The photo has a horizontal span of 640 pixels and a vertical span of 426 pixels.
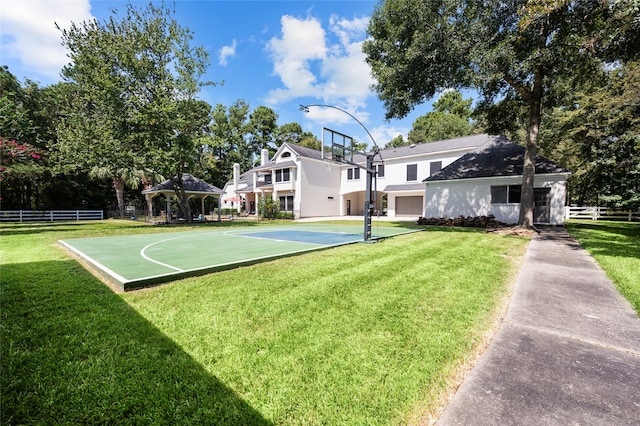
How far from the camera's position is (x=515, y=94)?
49.1ft

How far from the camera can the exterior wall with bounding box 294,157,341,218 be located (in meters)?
27.8

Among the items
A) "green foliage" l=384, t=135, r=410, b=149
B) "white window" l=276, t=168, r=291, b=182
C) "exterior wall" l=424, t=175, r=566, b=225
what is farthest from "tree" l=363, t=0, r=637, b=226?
"green foliage" l=384, t=135, r=410, b=149

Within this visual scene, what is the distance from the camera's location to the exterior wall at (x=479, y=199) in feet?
52.7

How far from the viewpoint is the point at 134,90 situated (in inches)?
702

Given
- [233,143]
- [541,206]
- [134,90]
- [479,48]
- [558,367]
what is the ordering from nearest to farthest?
[558,367] → [479,48] → [541,206] → [134,90] → [233,143]

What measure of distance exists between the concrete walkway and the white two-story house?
21.5 meters

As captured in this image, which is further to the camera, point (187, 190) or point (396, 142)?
point (396, 142)

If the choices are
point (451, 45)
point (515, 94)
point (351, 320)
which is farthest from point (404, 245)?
point (515, 94)

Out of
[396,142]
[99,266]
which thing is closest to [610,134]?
[99,266]

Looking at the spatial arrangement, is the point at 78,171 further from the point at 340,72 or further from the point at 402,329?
the point at 402,329

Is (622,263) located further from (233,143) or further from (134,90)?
(233,143)

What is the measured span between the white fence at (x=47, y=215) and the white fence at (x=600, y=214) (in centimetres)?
4902

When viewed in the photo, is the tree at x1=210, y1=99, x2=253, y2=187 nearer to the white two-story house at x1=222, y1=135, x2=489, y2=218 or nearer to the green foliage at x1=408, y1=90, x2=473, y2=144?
the white two-story house at x1=222, y1=135, x2=489, y2=218

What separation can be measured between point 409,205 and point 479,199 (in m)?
10.5
